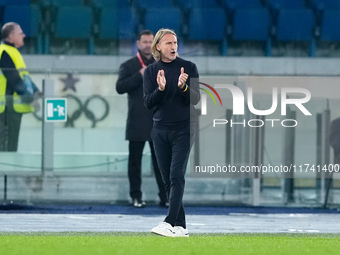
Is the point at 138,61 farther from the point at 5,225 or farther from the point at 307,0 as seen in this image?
the point at 307,0

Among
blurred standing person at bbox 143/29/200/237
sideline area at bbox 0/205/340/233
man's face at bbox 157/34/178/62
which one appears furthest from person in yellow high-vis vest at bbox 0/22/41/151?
man's face at bbox 157/34/178/62

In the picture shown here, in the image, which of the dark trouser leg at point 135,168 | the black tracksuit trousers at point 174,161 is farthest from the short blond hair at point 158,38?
the dark trouser leg at point 135,168

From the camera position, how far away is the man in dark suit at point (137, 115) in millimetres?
8797

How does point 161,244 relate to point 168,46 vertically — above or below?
below

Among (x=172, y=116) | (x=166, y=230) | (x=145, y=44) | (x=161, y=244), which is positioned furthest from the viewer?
(x=145, y=44)

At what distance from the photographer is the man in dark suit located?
8797 mm

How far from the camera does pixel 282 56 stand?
60.1 feet

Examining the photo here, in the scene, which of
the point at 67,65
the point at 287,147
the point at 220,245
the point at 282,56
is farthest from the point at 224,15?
the point at 220,245

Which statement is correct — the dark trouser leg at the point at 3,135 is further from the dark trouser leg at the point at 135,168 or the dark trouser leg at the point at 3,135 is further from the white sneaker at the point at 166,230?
the white sneaker at the point at 166,230

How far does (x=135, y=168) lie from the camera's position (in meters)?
9.08

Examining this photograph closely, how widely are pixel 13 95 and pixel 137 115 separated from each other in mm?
1375

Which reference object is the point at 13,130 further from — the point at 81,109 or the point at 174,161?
the point at 174,161

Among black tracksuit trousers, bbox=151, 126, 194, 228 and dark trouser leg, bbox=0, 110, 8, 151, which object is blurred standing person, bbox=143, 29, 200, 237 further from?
dark trouser leg, bbox=0, 110, 8, 151

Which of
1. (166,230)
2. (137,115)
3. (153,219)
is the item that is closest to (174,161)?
(166,230)
